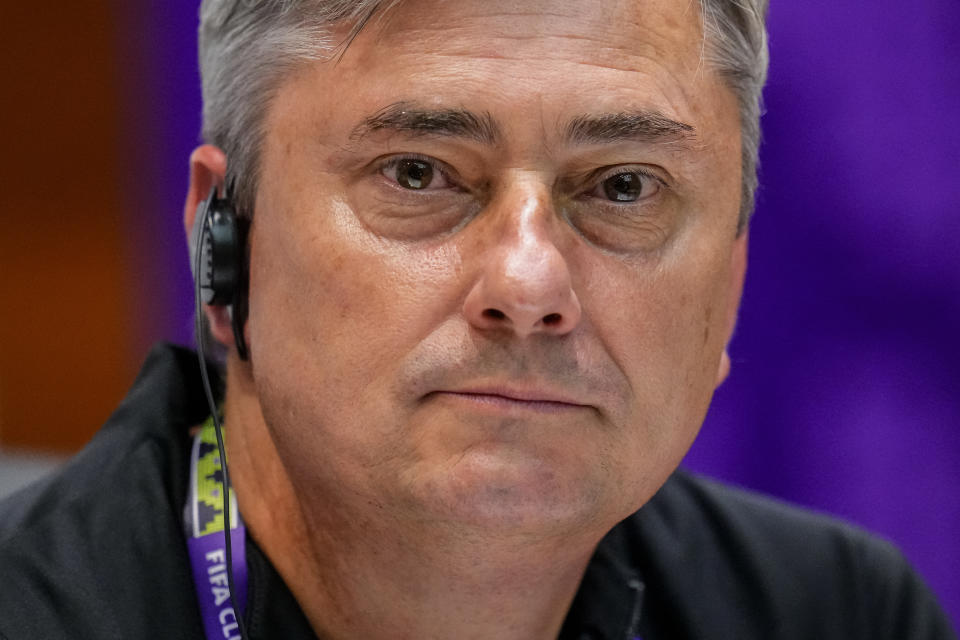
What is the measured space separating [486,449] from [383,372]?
0.54 ft

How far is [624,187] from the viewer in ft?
5.31

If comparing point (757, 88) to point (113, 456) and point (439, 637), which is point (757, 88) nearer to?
point (439, 637)

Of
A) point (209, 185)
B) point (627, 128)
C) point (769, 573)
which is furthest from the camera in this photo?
point (769, 573)

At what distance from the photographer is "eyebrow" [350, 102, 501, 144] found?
149 centimetres

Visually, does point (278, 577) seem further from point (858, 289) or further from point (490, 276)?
point (858, 289)

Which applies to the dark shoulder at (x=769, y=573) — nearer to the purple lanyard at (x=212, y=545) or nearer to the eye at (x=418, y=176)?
the purple lanyard at (x=212, y=545)

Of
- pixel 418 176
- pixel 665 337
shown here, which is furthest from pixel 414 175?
pixel 665 337

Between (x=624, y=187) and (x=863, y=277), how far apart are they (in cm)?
165

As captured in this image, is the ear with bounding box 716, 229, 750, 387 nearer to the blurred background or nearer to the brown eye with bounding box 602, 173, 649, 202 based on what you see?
the brown eye with bounding box 602, 173, 649, 202

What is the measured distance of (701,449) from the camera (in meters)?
3.30

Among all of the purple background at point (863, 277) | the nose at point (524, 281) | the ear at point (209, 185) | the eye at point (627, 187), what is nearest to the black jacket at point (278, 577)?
the ear at point (209, 185)

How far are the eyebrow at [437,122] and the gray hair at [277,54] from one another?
12 centimetres

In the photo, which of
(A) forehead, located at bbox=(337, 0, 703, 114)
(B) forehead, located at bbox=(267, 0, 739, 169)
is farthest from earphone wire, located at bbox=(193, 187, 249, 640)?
(A) forehead, located at bbox=(337, 0, 703, 114)

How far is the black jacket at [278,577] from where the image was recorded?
61.0 inches
